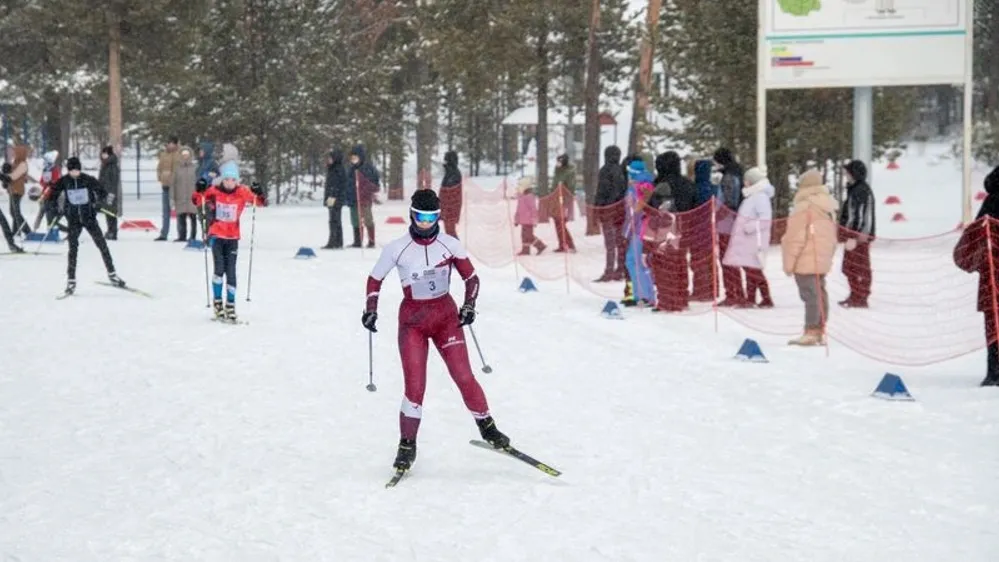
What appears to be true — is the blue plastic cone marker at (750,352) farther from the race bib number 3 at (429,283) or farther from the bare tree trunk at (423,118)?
the bare tree trunk at (423,118)

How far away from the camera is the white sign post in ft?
68.9

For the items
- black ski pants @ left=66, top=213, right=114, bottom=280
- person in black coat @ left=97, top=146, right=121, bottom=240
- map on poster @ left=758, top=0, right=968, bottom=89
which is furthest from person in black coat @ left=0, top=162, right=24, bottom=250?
map on poster @ left=758, top=0, right=968, bottom=89

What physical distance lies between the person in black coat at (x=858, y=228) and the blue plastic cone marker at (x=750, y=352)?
3.49 m

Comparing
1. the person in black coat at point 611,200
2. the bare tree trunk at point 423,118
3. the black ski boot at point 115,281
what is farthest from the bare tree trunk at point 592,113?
the bare tree trunk at point 423,118

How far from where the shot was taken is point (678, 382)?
39.1ft

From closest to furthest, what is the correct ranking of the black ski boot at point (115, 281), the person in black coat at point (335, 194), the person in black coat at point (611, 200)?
the black ski boot at point (115, 281) → the person in black coat at point (611, 200) → the person in black coat at point (335, 194)

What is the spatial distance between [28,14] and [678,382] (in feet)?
94.0

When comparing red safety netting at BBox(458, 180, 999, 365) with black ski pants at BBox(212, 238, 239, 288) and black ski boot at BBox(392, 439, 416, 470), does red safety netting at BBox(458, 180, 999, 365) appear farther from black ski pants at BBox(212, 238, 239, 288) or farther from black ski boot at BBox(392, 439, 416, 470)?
black ski boot at BBox(392, 439, 416, 470)

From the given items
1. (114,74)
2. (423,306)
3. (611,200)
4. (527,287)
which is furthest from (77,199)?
(114,74)

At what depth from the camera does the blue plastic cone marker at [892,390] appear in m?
11.0

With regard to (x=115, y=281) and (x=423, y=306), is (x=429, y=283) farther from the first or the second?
(x=115, y=281)

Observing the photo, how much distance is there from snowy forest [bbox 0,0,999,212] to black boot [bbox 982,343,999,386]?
45.2 feet

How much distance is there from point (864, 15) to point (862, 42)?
15.5 inches

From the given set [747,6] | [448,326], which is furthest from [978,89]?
[448,326]
